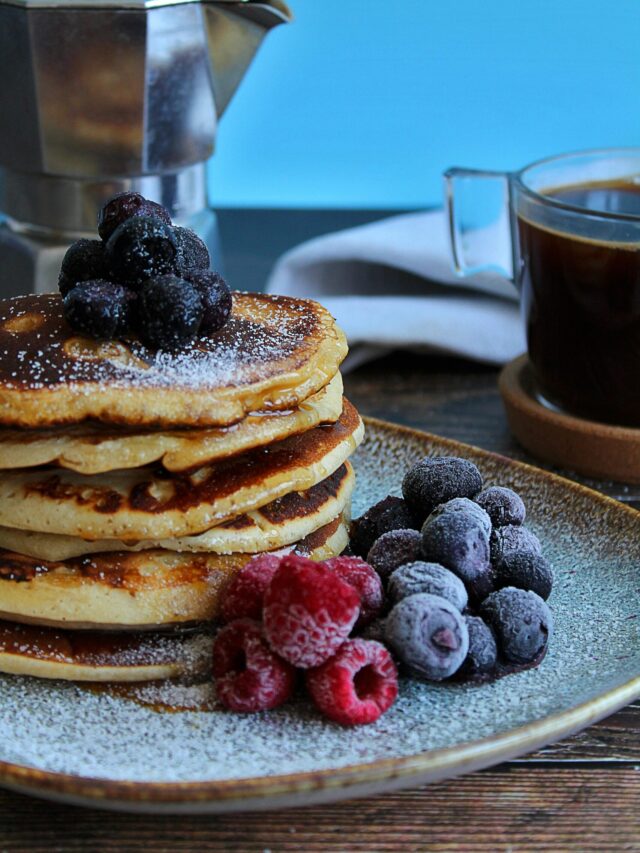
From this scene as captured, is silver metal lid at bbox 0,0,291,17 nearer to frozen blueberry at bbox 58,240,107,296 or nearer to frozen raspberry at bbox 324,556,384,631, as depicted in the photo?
frozen blueberry at bbox 58,240,107,296

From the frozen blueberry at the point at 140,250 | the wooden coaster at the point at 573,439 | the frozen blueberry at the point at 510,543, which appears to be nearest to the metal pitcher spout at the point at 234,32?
the wooden coaster at the point at 573,439

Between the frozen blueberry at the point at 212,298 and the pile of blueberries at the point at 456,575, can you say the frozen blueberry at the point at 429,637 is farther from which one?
the frozen blueberry at the point at 212,298

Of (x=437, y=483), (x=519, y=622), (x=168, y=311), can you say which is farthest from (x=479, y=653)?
(x=168, y=311)

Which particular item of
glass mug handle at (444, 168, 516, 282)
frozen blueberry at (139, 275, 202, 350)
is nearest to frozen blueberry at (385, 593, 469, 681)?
frozen blueberry at (139, 275, 202, 350)

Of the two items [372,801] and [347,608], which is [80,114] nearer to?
[347,608]

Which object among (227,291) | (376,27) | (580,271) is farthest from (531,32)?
(227,291)

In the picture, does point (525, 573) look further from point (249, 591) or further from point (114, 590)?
point (114, 590)
